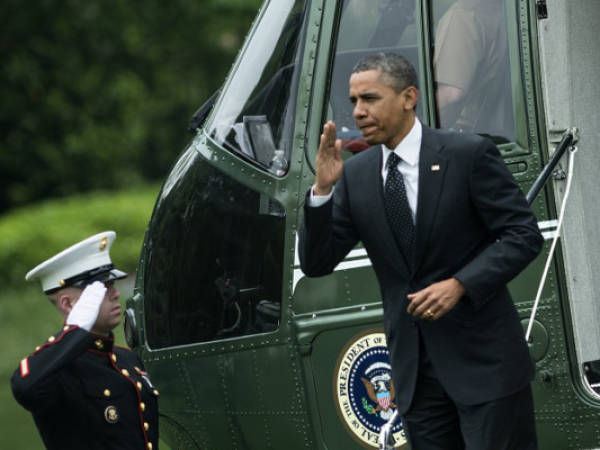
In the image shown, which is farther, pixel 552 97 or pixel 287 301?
pixel 287 301

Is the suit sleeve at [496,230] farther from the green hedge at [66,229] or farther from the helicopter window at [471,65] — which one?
the green hedge at [66,229]

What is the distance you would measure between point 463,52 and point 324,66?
596 mm

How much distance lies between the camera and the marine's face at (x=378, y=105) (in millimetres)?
3439

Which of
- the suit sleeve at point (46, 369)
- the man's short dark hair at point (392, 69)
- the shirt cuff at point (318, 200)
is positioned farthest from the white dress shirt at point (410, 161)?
the suit sleeve at point (46, 369)

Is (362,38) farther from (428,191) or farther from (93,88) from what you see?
(93,88)

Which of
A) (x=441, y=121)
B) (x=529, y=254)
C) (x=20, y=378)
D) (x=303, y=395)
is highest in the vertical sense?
(x=441, y=121)

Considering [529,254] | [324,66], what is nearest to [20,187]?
[324,66]

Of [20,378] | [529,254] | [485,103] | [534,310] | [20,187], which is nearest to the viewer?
[529,254]

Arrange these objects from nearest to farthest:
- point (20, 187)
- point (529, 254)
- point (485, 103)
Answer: point (529, 254) → point (485, 103) → point (20, 187)

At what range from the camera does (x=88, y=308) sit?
4.11 meters

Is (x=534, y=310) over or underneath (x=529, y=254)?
underneath

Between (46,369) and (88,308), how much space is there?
0.28 m

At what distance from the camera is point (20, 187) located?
21.9 meters

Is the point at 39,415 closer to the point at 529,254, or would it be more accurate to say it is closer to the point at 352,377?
the point at 352,377
